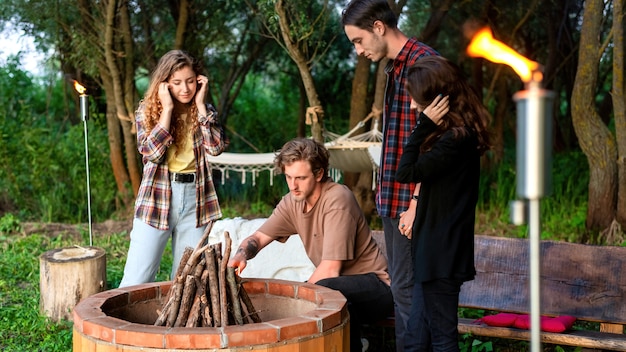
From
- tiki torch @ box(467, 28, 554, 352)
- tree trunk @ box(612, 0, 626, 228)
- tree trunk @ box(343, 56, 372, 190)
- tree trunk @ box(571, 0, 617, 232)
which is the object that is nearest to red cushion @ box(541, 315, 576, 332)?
tiki torch @ box(467, 28, 554, 352)

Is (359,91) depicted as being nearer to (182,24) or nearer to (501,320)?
(182,24)

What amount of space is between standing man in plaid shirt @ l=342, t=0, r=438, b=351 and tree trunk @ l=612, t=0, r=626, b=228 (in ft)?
10.7

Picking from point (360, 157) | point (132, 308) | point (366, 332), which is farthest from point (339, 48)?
point (132, 308)

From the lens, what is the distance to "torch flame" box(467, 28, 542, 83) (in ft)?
5.22

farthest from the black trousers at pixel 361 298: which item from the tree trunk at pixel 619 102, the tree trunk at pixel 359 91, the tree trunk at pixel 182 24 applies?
the tree trunk at pixel 182 24

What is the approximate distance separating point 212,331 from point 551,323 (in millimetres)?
1635

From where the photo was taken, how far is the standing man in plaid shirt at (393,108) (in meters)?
3.19

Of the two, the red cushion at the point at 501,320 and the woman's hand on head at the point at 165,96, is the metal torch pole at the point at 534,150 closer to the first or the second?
the red cushion at the point at 501,320

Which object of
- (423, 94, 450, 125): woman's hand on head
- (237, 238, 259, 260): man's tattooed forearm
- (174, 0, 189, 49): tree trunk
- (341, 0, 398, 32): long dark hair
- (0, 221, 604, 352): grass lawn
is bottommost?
(0, 221, 604, 352): grass lawn

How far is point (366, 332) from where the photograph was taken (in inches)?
172

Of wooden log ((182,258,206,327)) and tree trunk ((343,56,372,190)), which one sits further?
tree trunk ((343,56,372,190))

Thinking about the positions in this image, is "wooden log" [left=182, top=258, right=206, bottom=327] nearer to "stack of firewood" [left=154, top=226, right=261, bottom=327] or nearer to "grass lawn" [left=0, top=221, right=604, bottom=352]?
"stack of firewood" [left=154, top=226, right=261, bottom=327]

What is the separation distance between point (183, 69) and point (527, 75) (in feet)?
8.28

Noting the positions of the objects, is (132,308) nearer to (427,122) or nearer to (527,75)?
(427,122)
